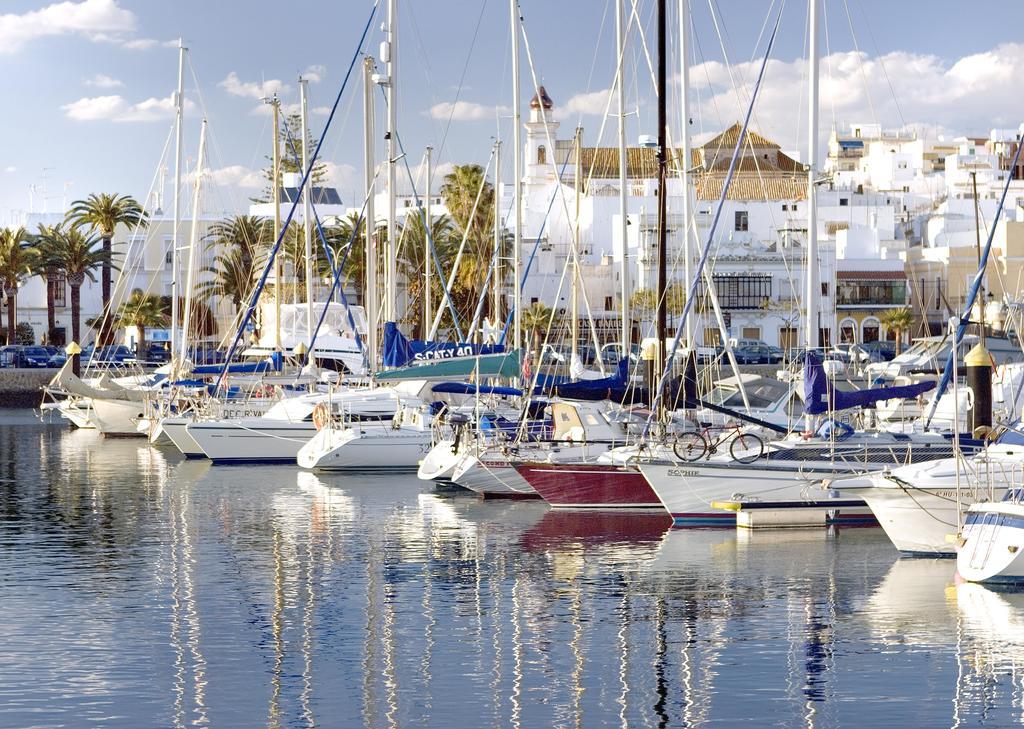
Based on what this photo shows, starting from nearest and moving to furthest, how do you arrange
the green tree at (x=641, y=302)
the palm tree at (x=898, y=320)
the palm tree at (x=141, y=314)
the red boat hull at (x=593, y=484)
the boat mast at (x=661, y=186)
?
the red boat hull at (x=593, y=484) < the boat mast at (x=661, y=186) < the green tree at (x=641, y=302) < the palm tree at (x=141, y=314) < the palm tree at (x=898, y=320)

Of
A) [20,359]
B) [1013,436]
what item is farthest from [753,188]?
[1013,436]

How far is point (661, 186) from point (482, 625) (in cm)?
1364

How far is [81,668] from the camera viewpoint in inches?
656

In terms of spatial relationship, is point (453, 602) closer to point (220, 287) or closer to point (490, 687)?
point (490, 687)

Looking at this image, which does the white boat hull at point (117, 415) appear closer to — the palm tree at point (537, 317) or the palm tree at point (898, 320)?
the palm tree at point (537, 317)

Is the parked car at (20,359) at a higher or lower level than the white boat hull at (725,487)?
higher

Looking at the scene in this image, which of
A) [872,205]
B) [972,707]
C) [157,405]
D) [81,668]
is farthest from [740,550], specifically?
[872,205]

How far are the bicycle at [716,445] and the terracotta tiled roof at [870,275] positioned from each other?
6284cm

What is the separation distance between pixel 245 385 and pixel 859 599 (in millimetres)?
28984

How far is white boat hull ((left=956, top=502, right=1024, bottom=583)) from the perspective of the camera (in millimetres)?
19953

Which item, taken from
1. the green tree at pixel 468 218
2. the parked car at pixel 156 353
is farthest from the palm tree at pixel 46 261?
the green tree at pixel 468 218

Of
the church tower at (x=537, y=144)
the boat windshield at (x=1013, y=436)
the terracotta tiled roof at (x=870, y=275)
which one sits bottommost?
the boat windshield at (x=1013, y=436)

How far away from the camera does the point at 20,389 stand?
7338cm

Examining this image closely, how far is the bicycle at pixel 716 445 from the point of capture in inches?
1038
